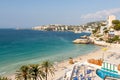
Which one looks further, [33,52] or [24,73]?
[33,52]

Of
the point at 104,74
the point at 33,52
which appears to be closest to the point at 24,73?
the point at 104,74

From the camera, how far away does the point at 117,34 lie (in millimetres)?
86750

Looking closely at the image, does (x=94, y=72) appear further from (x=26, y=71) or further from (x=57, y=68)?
(x=57, y=68)

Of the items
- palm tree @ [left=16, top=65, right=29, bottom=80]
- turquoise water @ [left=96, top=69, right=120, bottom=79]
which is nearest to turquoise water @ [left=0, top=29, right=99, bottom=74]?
palm tree @ [left=16, top=65, right=29, bottom=80]

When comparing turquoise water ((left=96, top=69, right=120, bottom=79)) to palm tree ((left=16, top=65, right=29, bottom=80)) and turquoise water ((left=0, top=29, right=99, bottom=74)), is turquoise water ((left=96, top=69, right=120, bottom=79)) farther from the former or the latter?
turquoise water ((left=0, top=29, right=99, bottom=74))

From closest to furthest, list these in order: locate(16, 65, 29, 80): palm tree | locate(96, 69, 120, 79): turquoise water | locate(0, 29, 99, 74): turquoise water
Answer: locate(96, 69, 120, 79): turquoise water
locate(16, 65, 29, 80): palm tree
locate(0, 29, 99, 74): turquoise water

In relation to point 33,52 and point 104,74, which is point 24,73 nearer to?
point 104,74

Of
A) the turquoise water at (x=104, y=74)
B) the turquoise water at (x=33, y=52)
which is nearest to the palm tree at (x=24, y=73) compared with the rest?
the turquoise water at (x=104, y=74)

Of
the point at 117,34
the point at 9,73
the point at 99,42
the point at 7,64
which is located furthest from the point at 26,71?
the point at 117,34

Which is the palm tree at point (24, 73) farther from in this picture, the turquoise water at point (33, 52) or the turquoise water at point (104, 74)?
the turquoise water at point (33, 52)

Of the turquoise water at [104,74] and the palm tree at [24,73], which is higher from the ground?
the palm tree at [24,73]

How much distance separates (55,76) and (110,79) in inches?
401

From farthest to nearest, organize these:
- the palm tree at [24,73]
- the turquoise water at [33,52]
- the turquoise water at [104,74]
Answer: the turquoise water at [33,52] → the palm tree at [24,73] → the turquoise water at [104,74]

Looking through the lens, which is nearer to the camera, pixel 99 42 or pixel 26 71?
pixel 26 71
